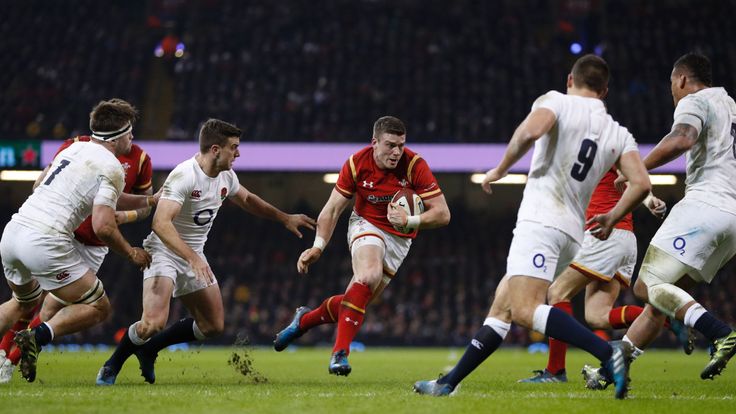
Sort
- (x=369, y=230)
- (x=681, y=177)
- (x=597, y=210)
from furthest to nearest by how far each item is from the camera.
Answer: (x=681, y=177), (x=597, y=210), (x=369, y=230)

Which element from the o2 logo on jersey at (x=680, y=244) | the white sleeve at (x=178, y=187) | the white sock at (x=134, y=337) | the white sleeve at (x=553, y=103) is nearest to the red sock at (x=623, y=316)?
the o2 logo on jersey at (x=680, y=244)

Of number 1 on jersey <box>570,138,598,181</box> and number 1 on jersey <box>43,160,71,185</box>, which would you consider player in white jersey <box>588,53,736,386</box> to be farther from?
number 1 on jersey <box>43,160,71,185</box>

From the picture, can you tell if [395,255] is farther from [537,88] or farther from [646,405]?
[537,88]

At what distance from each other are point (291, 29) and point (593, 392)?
2264 centimetres

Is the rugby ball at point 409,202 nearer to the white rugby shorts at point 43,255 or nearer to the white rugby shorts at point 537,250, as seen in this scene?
the white rugby shorts at point 537,250

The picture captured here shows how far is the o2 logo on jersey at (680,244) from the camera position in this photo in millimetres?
7051

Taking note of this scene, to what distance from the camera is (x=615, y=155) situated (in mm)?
6172

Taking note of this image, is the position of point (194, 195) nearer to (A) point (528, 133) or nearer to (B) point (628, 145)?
(A) point (528, 133)

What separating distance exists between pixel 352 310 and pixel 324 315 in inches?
23.5

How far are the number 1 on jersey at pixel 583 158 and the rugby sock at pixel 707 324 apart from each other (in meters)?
1.52

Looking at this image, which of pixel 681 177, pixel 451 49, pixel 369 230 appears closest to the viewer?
pixel 369 230

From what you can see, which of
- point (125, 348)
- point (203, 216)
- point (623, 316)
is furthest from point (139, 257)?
point (623, 316)

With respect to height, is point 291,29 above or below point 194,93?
above

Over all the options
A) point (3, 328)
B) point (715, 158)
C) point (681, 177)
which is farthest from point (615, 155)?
point (681, 177)
